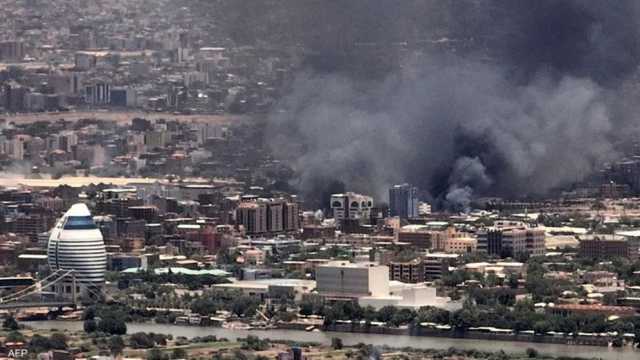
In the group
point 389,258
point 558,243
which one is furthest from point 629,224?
point 389,258

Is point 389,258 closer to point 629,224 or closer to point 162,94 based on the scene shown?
point 629,224

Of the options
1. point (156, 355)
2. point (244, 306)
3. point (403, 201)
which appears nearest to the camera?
point (156, 355)

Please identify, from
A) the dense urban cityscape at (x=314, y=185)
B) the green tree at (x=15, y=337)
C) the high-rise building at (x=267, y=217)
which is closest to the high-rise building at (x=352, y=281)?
the dense urban cityscape at (x=314, y=185)

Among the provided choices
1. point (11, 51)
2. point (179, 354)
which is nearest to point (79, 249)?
point (179, 354)

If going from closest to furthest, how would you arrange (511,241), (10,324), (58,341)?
(58,341)
(10,324)
(511,241)

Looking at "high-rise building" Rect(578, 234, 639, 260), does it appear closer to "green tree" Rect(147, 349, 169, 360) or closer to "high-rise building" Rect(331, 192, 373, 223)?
"high-rise building" Rect(331, 192, 373, 223)

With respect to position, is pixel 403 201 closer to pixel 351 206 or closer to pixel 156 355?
pixel 351 206
